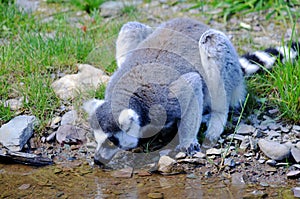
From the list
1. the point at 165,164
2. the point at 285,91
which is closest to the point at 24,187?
the point at 165,164

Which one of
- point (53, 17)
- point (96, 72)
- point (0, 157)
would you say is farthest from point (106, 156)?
point (53, 17)

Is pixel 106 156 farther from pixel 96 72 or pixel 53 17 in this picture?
pixel 53 17

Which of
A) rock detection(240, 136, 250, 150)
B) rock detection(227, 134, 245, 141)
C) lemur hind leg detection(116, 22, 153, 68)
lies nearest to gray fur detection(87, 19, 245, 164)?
rock detection(227, 134, 245, 141)

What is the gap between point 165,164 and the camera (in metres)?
4.31

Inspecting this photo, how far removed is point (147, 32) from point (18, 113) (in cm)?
158

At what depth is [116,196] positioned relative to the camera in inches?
155

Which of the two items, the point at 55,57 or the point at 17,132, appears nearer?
the point at 17,132

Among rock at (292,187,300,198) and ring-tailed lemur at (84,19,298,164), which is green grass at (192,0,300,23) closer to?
ring-tailed lemur at (84,19,298,164)

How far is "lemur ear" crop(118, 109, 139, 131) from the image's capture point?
427 centimetres

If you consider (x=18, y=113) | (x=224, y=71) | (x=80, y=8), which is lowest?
(x=18, y=113)

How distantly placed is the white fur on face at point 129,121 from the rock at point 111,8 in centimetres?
332

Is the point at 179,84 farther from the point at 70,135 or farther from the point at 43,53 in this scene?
the point at 43,53

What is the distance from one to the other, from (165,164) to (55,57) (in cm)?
219

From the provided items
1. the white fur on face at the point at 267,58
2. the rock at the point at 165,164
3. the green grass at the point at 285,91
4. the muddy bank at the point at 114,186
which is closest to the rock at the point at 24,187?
the muddy bank at the point at 114,186
